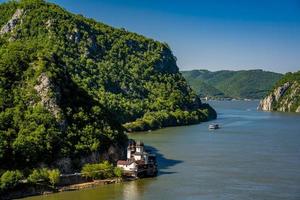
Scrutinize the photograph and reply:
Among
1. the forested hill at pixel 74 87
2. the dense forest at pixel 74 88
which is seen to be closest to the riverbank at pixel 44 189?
the dense forest at pixel 74 88

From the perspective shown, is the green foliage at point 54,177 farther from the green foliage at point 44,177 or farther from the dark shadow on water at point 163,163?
the dark shadow on water at point 163,163

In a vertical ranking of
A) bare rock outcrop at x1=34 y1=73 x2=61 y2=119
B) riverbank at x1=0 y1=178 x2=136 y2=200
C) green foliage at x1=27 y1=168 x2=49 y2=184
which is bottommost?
riverbank at x1=0 y1=178 x2=136 y2=200

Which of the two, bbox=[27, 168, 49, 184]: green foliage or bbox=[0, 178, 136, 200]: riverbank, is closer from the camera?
bbox=[0, 178, 136, 200]: riverbank

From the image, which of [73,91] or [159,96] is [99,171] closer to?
[73,91]

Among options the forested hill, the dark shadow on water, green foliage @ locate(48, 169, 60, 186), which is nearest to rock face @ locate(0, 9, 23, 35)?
the forested hill

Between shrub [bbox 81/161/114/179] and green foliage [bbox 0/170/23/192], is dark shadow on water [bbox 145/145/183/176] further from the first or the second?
green foliage [bbox 0/170/23/192]

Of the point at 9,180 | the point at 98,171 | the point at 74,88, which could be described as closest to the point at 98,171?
the point at 98,171

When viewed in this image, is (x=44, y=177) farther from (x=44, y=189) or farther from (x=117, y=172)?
(x=117, y=172)
